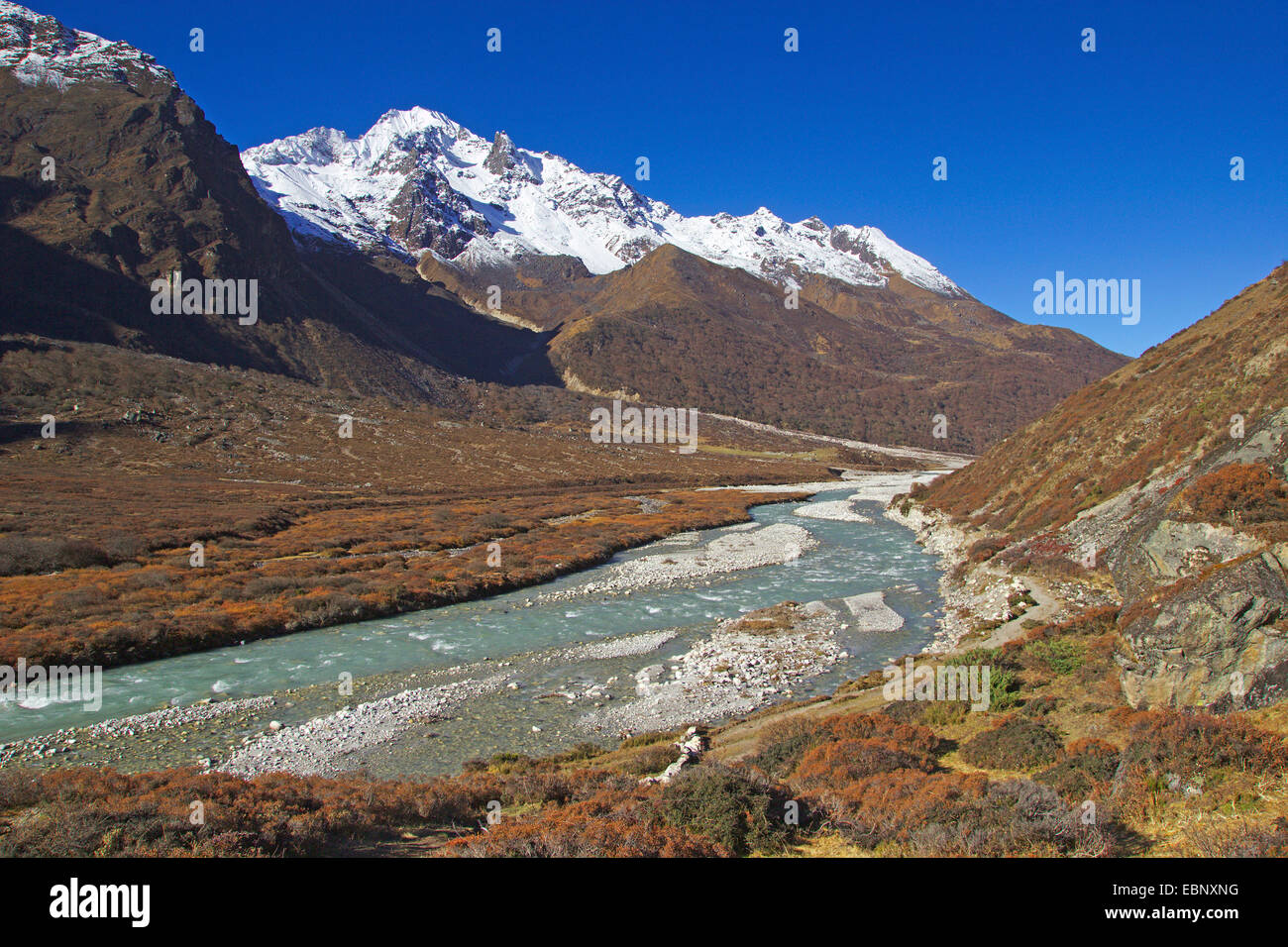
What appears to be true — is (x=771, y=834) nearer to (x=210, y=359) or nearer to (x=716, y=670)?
(x=716, y=670)

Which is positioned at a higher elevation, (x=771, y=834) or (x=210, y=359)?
(x=210, y=359)

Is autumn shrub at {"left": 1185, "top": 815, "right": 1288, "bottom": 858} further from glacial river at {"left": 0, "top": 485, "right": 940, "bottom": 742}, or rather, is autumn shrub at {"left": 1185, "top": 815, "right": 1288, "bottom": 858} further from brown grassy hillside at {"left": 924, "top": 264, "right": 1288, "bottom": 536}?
brown grassy hillside at {"left": 924, "top": 264, "right": 1288, "bottom": 536}

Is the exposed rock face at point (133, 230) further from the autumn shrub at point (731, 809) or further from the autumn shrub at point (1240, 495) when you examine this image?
the autumn shrub at point (1240, 495)

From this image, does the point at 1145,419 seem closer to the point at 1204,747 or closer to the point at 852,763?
the point at 1204,747

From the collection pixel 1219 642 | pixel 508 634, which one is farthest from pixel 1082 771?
pixel 508 634
